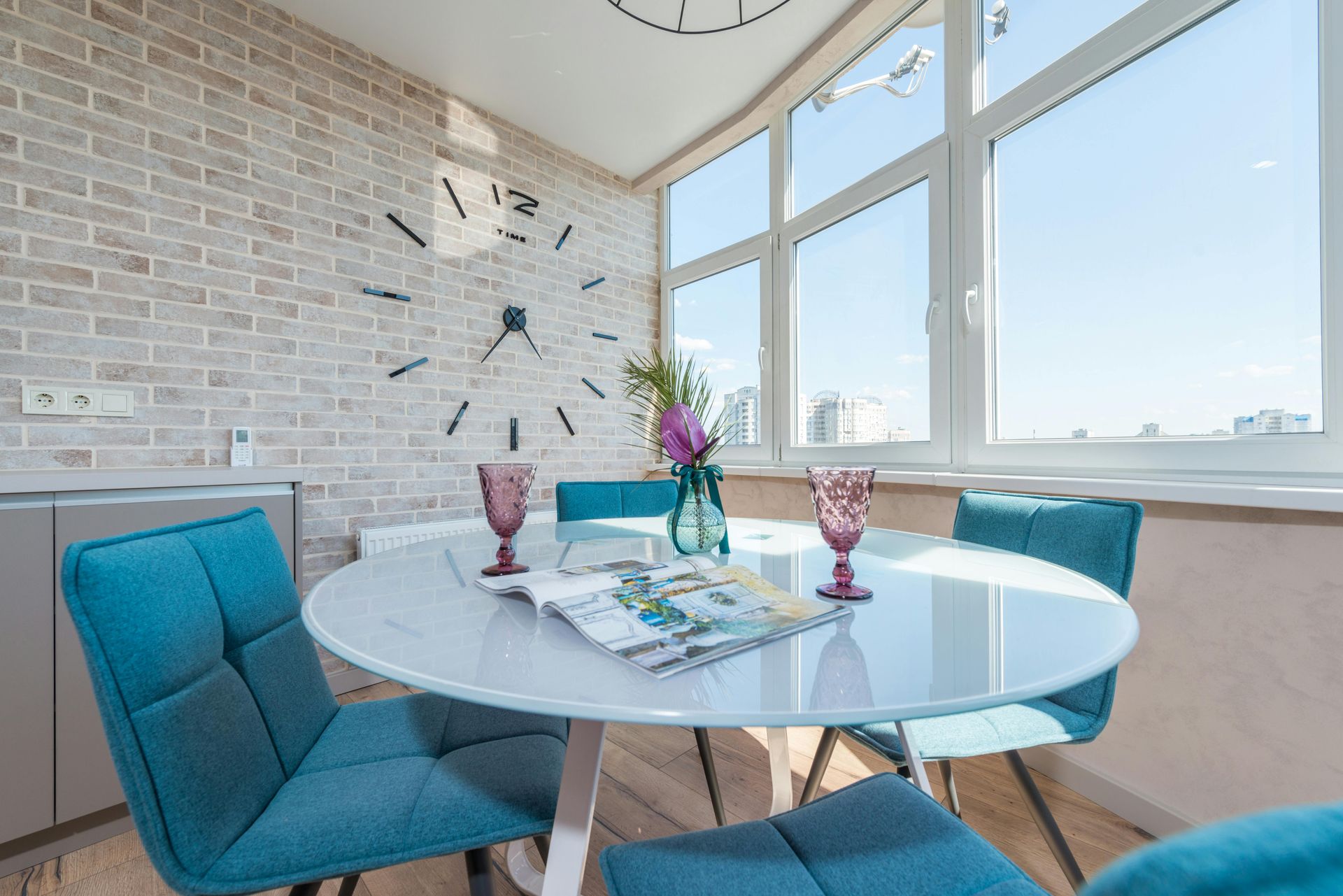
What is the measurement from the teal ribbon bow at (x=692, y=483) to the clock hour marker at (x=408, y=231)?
83.7 inches

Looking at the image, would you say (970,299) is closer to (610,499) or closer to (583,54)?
(610,499)

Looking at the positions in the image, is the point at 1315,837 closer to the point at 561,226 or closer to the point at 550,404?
the point at 550,404

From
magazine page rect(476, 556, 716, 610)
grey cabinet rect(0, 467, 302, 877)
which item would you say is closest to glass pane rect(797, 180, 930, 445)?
magazine page rect(476, 556, 716, 610)

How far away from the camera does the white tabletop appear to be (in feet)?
1.54

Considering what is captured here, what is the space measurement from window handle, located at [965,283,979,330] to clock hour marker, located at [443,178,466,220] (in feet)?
7.59

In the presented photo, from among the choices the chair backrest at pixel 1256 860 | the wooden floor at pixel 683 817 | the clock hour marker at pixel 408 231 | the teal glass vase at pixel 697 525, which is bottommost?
the wooden floor at pixel 683 817

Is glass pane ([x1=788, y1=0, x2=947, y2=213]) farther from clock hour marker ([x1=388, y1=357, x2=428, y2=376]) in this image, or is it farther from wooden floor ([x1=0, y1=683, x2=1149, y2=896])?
wooden floor ([x1=0, y1=683, x2=1149, y2=896])

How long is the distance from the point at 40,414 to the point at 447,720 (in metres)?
1.80

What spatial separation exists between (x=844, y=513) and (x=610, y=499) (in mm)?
1216

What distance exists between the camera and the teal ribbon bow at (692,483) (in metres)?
1.08

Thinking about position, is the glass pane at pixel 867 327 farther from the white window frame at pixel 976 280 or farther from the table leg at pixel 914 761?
the table leg at pixel 914 761

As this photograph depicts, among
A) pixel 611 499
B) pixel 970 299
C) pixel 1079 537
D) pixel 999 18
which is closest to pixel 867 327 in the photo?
pixel 970 299

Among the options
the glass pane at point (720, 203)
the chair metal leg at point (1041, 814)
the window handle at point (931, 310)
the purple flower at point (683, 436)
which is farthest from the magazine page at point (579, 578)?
the glass pane at point (720, 203)

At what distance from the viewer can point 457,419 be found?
2666mm
